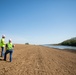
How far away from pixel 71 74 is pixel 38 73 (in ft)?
7.04

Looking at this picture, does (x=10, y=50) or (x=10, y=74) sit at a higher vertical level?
(x=10, y=50)

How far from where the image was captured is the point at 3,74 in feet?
22.3

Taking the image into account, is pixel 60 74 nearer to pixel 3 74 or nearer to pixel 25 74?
pixel 25 74

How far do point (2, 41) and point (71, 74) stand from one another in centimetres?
687

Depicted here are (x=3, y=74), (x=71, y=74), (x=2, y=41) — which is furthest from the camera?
(x=2, y=41)

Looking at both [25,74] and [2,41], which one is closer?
[25,74]

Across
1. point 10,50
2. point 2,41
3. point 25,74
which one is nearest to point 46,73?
point 25,74

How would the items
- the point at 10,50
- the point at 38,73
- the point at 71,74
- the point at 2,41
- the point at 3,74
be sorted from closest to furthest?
the point at 3,74
the point at 38,73
the point at 71,74
the point at 10,50
the point at 2,41

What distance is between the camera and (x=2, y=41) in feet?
39.2

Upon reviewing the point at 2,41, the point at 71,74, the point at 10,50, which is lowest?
the point at 71,74

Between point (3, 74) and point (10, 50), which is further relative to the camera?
point (10, 50)

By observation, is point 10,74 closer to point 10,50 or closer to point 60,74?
point 60,74

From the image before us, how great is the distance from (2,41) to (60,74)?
6.48m

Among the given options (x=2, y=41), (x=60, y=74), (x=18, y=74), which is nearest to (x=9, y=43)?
(x=2, y=41)
